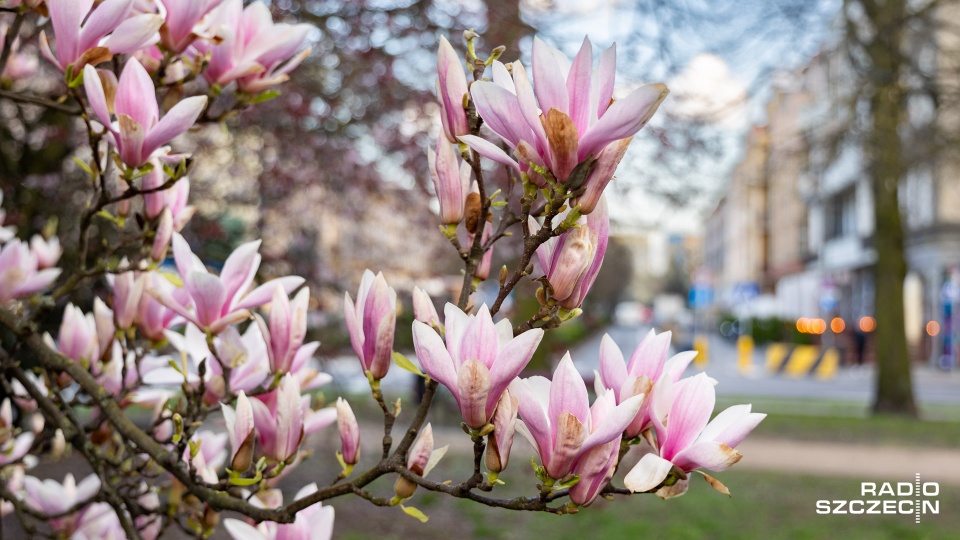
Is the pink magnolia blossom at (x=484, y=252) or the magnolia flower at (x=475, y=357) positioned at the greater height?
the pink magnolia blossom at (x=484, y=252)

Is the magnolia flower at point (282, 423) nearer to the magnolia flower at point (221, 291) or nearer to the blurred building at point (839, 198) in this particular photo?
the magnolia flower at point (221, 291)

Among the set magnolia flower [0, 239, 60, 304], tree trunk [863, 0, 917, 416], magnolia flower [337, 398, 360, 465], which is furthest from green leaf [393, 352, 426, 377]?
tree trunk [863, 0, 917, 416]

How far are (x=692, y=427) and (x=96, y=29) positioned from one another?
936 millimetres

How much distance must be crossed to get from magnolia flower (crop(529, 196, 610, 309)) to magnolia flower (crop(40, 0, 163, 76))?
63 cm

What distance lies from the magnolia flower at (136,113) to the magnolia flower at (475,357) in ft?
1.75

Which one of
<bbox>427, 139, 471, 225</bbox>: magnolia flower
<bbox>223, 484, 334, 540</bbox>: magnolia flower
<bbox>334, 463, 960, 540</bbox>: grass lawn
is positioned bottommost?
<bbox>334, 463, 960, 540</bbox>: grass lawn

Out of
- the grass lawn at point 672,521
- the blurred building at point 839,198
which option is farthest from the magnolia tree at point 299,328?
the blurred building at point 839,198

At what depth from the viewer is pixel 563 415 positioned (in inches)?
37.4

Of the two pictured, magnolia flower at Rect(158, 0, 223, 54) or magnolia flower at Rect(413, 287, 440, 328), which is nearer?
magnolia flower at Rect(413, 287, 440, 328)

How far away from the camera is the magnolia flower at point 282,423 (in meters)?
1.17

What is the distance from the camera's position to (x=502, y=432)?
980 millimetres

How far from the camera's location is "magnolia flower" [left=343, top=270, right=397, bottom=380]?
107cm

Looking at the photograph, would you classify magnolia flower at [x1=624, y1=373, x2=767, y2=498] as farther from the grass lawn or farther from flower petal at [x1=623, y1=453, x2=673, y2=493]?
the grass lawn

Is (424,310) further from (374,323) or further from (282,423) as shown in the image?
(282,423)
